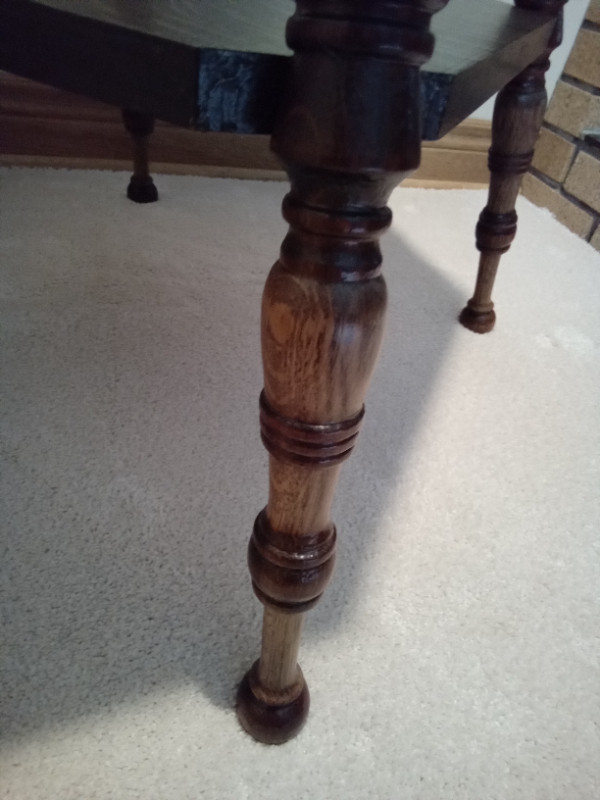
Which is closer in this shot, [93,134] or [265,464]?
[265,464]

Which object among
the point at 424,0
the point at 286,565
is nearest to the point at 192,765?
the point at 286,565

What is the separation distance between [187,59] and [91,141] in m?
1.14

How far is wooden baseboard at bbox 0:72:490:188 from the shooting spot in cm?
120

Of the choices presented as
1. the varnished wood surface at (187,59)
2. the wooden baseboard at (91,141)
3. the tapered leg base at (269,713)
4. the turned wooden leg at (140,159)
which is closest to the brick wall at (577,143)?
the wooden baseboard at (91,141)

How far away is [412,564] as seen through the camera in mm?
584

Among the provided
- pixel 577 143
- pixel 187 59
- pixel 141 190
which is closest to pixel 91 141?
pixel 141 190

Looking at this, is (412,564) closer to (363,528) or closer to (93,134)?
(363,528)

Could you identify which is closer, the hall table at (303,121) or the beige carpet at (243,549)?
the hall table at (303,121)

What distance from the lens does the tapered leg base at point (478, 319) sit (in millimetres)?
961

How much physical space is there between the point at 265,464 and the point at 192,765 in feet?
0.97

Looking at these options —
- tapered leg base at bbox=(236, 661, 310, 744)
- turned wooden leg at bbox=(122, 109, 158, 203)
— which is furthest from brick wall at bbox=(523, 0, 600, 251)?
tapered leg base at bbox=(236, 661, 310, 744)

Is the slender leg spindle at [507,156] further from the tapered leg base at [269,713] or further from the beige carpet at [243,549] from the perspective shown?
the tapered leg base at [269,713]

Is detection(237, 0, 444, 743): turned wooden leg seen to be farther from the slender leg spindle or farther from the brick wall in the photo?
the brick wall

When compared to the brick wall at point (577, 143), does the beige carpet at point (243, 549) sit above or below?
below
